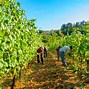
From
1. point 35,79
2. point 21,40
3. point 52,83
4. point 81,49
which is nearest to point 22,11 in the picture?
point 21,40

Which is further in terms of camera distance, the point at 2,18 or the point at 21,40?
the point at 21,40

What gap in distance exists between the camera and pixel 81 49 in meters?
15.8

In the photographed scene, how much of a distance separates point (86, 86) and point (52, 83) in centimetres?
168

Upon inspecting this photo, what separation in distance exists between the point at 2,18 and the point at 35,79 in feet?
27.4

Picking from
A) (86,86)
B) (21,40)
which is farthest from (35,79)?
(21,40)

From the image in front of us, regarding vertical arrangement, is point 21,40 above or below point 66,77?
above

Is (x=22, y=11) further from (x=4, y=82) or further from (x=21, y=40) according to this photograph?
(x=4, y=82)

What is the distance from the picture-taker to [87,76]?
1318 centimetres

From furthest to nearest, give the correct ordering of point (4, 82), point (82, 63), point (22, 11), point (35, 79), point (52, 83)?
point (82, 63), point (35, 79), point (4, 82), point (52, 83), point (22, 11)

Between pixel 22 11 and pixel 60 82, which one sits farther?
pixel 60 82

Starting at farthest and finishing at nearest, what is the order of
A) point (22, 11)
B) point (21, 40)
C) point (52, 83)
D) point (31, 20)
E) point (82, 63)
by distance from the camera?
1. point (82, 63)
2. point (31, 20)
3. point (52, 83)
4. point (22, 11)
5. point (21, 40)

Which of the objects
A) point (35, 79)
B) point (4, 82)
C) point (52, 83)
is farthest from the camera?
point (35, 79)

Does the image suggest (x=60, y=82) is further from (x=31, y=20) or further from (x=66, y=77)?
(x=31, y=20)

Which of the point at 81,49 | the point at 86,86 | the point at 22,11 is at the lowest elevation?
the point at 86,86
